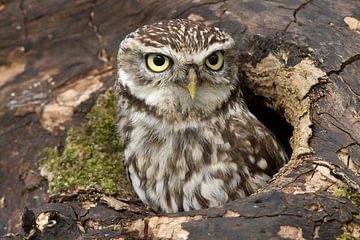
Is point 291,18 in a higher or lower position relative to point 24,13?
higher

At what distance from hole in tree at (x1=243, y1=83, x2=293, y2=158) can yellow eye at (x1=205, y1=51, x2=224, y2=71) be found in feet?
2.24

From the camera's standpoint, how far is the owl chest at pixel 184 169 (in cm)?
352

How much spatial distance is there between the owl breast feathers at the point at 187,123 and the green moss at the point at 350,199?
0.73 metres

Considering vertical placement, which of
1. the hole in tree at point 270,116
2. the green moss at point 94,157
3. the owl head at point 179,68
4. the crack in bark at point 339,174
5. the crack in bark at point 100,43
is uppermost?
the owl head at point 179,68

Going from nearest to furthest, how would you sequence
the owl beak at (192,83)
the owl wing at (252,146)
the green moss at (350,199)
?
the green moss at (350,199)
the owl beak at (192,83)
the owl wing at (252,146)

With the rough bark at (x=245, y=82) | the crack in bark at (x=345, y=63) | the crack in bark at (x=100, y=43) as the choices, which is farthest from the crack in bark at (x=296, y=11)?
the crack in bark at (x=100, y=43)

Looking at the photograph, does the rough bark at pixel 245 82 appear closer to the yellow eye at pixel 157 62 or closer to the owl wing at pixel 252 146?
the owl wing at pixel 252 146

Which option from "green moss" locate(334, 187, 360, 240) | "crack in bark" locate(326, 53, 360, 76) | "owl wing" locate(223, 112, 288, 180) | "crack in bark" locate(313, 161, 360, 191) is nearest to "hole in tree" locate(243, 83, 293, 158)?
"owl wing" locate(223, 112, 288, 180)

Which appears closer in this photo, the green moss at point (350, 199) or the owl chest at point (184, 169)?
the green moss at point (350, 199)

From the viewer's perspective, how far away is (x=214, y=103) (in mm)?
3588

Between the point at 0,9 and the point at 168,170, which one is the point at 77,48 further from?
the point at 168,170

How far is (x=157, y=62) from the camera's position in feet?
11.3

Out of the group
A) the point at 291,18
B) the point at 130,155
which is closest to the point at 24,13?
the point at 130,155

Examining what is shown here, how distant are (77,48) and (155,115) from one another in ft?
3.86
